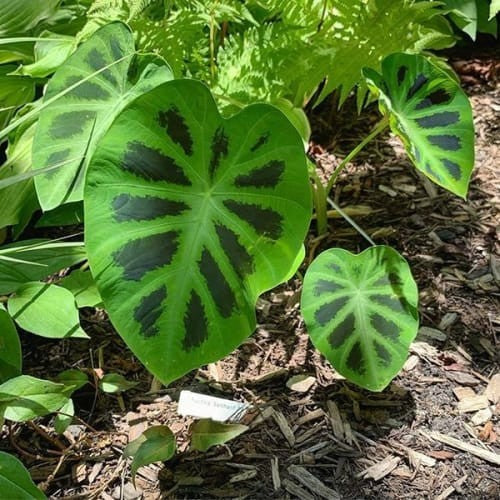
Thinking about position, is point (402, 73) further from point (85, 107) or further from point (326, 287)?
point (85, 107)

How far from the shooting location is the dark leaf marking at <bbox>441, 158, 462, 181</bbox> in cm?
131

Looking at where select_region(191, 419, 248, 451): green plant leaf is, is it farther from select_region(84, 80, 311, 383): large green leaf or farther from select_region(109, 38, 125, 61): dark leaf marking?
select_region(109, 38, 125, 61): dark leaf marking

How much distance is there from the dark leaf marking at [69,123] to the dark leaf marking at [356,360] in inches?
26.2

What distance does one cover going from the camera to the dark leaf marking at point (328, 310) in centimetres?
130

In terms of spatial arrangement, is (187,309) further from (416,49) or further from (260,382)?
(416,49)

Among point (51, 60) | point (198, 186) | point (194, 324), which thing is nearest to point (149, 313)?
point (194, 324)

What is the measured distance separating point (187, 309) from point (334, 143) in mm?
1045

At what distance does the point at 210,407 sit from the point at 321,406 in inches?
8.8

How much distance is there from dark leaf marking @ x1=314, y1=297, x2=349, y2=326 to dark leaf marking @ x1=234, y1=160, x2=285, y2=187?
26 cm

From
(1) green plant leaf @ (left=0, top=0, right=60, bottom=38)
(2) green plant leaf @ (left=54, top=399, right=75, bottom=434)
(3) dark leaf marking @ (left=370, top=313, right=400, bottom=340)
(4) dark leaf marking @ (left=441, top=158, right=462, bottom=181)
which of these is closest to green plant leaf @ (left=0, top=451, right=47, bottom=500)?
(2) green plant leaf @ (left=54, top=399, right=75, bottom=434)

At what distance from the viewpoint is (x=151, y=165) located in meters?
1.16

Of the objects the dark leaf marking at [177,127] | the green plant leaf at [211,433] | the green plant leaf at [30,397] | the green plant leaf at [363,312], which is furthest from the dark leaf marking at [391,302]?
the green plant leaf at [30,397]

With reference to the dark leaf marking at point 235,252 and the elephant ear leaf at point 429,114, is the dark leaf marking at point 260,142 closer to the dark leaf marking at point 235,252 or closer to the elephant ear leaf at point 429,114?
the dark leaf marking at point 235,252

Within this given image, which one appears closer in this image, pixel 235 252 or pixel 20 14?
pixel 235 252
